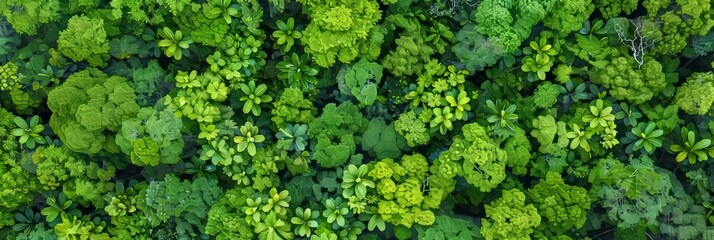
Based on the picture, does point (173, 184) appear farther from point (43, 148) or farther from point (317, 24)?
point (317, 24)

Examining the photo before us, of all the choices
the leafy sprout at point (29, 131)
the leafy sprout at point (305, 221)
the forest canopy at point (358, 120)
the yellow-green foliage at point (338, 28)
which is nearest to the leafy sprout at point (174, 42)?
the forest canopy at point (358, 120)

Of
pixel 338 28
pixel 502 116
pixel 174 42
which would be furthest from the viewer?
pixel 174 42

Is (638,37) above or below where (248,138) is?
above

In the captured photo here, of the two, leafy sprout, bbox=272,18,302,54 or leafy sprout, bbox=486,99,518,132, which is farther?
leafy sprout, bbox=272,18,302,54

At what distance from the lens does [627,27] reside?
396cm

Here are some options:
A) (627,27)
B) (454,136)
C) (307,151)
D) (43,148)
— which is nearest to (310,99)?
(307,151)

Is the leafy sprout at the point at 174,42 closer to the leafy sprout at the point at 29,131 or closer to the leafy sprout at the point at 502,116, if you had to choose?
the leafy sprout at the point at 29,131

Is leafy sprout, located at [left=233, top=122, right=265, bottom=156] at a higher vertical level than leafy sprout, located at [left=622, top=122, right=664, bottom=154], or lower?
lower

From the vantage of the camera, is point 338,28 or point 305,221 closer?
point 338,28

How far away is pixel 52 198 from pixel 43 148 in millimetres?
381

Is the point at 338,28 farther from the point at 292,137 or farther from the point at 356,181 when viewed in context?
the point at 356,181

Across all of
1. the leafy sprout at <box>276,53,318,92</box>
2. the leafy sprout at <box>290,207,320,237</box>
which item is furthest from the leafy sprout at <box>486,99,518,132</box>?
the leafy sprout at <box>290,207,320,237</box>

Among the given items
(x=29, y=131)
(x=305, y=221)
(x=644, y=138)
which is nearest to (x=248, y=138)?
(x=305, y=221)

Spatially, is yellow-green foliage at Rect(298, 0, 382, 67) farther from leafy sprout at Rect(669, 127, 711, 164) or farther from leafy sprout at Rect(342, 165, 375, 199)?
leafy sprout at Rect(669, 127, 711, 164)
